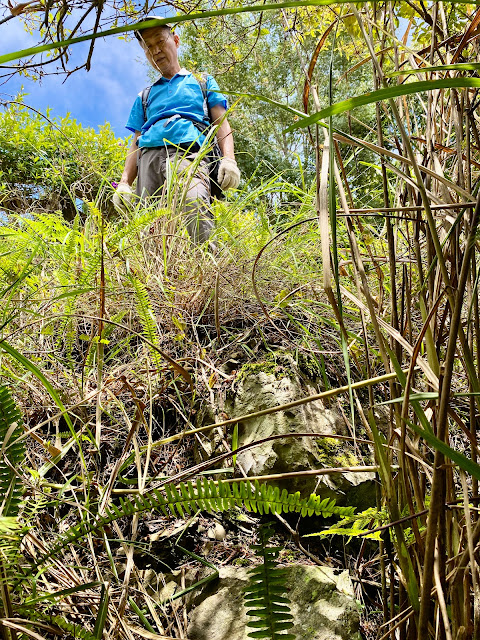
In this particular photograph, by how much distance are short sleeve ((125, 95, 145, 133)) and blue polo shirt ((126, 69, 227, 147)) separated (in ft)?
0.41

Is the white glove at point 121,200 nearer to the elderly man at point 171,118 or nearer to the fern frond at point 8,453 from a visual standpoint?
the elderly man at point 171,118

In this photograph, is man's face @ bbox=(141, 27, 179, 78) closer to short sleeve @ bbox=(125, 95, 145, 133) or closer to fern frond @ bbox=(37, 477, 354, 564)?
short sleeve @ bbox=(125, 95, 145, 133)

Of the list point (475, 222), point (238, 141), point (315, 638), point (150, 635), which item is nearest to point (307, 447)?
point (315, 638)

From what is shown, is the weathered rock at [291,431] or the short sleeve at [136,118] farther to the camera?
the short sleeve at [136,118]

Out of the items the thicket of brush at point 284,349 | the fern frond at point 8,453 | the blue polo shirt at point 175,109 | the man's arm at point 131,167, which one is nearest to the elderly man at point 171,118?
the blue polo shirt at point 175,109

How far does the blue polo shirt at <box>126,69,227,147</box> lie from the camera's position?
2.60m

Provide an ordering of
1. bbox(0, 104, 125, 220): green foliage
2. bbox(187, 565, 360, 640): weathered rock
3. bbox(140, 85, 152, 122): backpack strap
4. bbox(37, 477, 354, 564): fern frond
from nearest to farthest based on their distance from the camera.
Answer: bbox(37, 477, 354, 564): fern frond, bbox(187, 565, 360, 640): weathered rock, bbox(140, 85, 152, 122): backpack strap, bbox(0, 104, 125, 220): green foliage

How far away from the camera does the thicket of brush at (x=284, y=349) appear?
1.49 feet

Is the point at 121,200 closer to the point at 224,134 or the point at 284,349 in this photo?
the point at 224,134

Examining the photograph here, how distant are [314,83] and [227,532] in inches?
35.4

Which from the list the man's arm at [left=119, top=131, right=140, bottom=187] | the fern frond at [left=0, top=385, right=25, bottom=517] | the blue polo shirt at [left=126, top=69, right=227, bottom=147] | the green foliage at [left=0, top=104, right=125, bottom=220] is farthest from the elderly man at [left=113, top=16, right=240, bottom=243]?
the fern frond at [left=0, top=385, right=25, bottom=517]

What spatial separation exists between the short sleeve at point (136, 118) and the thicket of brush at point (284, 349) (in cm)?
132

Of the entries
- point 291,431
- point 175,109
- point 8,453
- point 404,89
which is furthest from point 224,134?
point 404,89

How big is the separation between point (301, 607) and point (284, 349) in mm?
734
